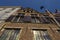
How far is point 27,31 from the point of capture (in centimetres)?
1051

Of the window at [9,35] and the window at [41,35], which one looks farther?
the window at [41,35]

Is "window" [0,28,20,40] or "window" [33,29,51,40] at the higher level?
"window" [0,28,20,40]

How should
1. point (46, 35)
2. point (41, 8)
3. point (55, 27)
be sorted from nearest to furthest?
1. point (46, 35)
2. point (55, 27)
3. point (41, 8)

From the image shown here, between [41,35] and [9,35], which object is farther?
[41,35]

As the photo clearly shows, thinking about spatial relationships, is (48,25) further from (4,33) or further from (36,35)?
(4,33)

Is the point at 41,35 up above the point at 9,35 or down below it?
below

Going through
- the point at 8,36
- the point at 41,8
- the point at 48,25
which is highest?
the point at 8,36

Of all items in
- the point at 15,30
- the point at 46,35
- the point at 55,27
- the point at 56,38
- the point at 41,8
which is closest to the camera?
the point at 56,38

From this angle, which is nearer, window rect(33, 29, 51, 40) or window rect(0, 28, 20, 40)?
window rect(0, 28, 20, 40)

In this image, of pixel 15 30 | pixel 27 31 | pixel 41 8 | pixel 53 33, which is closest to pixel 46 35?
pixel 53 33

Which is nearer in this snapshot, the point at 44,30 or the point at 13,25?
the point at 44,30

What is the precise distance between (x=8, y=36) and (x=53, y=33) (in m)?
3.16

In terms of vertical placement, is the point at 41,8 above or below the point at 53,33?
below

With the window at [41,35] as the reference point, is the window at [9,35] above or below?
above
